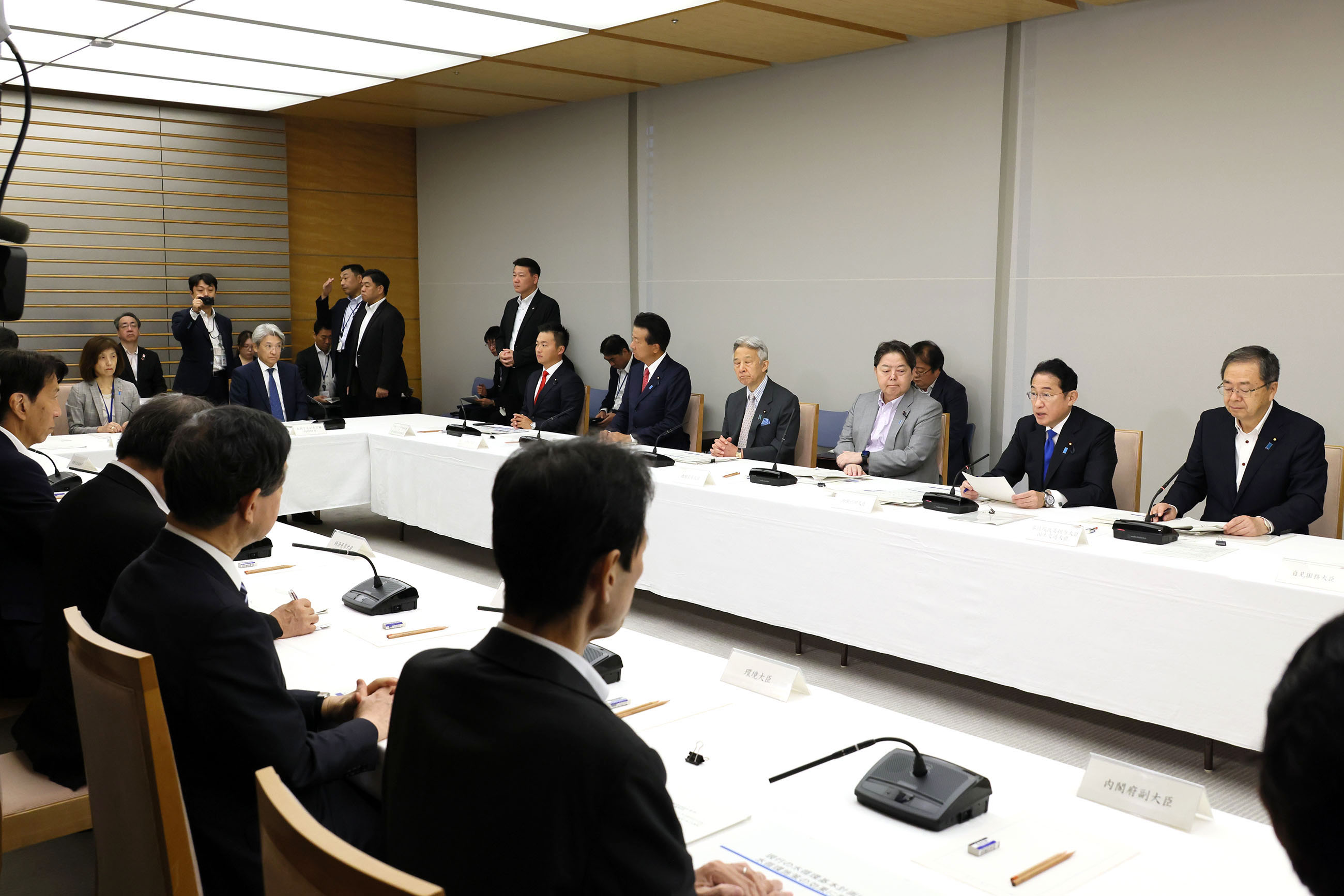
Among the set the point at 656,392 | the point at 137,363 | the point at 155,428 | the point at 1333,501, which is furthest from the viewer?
the point at 137,363

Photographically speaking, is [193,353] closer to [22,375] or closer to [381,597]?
[22,375]

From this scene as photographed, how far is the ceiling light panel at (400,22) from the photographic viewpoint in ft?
17.2

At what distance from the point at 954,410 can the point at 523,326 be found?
11.5 ft

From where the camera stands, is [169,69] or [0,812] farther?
[169,69]

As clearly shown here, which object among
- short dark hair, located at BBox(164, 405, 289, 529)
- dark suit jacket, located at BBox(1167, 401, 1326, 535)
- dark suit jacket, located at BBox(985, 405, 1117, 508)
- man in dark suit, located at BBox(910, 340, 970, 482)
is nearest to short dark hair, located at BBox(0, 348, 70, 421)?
short dark hair, located at BBox(164, 405, 289, 529)

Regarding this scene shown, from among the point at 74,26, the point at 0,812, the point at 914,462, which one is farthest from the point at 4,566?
the point at 74,26

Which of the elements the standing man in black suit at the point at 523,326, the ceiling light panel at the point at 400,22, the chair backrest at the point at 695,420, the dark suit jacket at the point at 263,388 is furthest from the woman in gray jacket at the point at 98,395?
the chair backrest at the point at 695,420

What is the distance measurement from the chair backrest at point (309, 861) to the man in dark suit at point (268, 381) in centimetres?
556

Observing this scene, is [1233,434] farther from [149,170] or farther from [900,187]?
[149,170]

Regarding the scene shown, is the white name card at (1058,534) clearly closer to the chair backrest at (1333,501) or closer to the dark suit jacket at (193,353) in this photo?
the chair backrest at (1333,501)

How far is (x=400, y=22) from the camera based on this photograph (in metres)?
5.58

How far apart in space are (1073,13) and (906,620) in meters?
3.73

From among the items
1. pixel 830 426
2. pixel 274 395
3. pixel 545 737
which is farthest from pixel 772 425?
pixel 545 737

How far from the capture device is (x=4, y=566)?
265 cm
